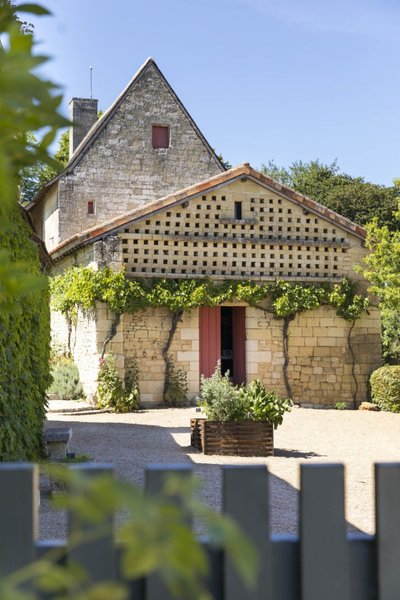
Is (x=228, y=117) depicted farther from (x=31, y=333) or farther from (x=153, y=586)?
(x=153, y=586)

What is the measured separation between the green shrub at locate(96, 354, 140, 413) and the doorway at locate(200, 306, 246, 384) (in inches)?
73.1

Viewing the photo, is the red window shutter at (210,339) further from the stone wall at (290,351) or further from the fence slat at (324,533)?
the fence slat at (324,533)

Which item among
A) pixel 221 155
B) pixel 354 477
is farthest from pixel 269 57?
pixel 221 155

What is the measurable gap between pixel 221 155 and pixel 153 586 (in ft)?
120

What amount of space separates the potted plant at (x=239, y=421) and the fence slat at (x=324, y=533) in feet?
29.8

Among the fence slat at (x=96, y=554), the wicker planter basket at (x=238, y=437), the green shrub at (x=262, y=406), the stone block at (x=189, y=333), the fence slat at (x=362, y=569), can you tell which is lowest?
the wicker planter basket at (x=238, y=437)

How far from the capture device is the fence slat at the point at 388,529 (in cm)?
167

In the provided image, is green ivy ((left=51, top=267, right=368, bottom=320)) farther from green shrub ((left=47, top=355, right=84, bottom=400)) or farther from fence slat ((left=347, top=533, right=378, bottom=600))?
fence slat ((left=347, top=533, right=378, bottom=600))

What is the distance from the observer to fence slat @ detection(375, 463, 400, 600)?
5.49 ft

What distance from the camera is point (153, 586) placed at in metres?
1.57

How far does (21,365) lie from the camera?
7352 mm

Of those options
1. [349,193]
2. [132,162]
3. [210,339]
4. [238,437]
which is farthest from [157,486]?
[349,193]

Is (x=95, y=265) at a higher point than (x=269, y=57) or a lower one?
lower

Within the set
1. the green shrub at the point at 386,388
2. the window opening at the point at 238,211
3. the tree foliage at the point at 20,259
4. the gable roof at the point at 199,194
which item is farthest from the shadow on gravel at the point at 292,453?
the window opening at the point at 238,211
